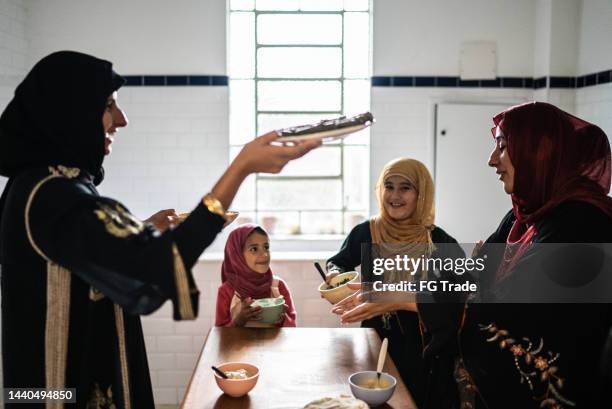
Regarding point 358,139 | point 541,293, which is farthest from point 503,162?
point 358,139

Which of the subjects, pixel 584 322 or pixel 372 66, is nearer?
pixel 584 322

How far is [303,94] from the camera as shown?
4477 mm

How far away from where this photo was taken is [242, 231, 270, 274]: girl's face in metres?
2.94

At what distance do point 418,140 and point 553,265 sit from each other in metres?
2.63

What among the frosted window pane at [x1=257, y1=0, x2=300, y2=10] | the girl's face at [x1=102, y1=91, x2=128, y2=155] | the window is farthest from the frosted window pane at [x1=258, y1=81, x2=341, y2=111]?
the girl's face at [x1=102, y1=91, x2=128, y2=155]

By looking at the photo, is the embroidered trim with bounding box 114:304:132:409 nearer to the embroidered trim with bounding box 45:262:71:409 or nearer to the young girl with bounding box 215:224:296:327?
the embroidered trim with bounding box 45:262:71:409

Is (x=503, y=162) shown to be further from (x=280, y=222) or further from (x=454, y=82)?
(x=280, y=222)

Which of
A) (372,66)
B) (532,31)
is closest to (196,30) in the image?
(372,66)

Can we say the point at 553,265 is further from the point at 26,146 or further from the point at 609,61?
the point at 609,61

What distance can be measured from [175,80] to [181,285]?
3209 mm

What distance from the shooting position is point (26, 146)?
1.53 meters

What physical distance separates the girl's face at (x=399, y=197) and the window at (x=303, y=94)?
4.04 ft

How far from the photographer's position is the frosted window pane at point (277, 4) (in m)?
4.39

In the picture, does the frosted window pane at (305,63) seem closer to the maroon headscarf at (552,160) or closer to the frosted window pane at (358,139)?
the frosted window pane at (358,139)
